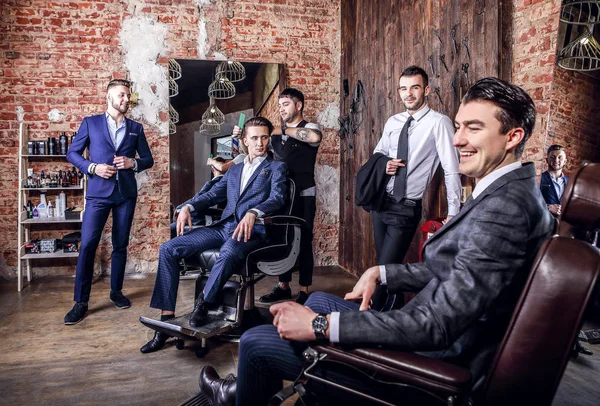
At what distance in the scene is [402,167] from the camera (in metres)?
2.54

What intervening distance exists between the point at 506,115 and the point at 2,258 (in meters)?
4.89

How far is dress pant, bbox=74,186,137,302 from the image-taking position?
10.6ft

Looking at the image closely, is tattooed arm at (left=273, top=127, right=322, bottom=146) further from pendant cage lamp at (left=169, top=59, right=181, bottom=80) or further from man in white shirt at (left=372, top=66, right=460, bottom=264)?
pendant cage lamp at (left=169, top=59, right=181, bottom=80)

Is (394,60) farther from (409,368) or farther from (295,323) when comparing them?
(409,368)

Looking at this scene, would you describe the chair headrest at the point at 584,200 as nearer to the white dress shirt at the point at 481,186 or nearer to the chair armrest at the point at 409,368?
the white dress shirt at the point at 481,186

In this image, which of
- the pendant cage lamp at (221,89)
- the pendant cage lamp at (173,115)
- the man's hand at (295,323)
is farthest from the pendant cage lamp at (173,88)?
the man's hand at (295,323)

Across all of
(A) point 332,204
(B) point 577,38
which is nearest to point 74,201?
(A) point 332,204

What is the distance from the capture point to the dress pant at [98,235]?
3223 mm

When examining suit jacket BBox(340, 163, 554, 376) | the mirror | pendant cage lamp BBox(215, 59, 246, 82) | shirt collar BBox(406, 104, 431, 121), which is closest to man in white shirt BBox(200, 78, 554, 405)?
suit jacket BBox(340, 163, 554, 376)

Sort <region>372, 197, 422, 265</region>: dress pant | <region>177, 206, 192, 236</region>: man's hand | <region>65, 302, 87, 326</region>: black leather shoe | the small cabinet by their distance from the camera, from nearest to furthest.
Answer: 1. <region>372, 197, 422, 265</region>: dress pant
2. <region>177, 206, 192, 236</region>: man's hand
3. <region>65, 302, 87, 326</region>: black leather shoe
4. the small cabinet

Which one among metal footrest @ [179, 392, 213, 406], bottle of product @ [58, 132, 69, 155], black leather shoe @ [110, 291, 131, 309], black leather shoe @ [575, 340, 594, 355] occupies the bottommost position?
metal footrest @ [179, 392, 213, 406]

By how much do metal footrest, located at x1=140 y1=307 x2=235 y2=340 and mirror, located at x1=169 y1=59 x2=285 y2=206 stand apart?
7.38ft

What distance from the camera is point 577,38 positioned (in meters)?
1.78

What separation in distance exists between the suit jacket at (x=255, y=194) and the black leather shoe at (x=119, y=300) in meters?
1.14
